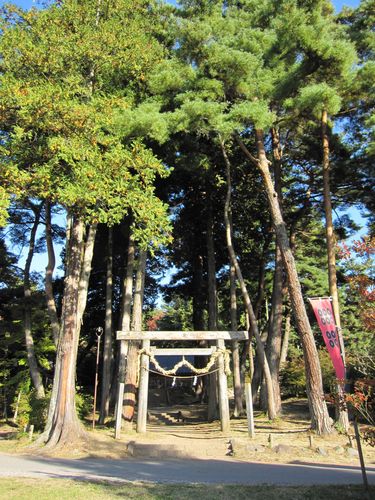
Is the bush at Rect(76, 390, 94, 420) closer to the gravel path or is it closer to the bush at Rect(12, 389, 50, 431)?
the bush at Rect(12, 389, 50, 431)

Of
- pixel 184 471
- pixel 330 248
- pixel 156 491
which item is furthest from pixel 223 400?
pixel 156 491

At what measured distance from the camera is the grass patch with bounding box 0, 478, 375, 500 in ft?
17.2

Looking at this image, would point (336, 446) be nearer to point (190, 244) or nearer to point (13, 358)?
point (190, 244)

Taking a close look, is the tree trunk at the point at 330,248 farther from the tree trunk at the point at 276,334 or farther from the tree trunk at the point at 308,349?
the tree trunk at the point at 276,334

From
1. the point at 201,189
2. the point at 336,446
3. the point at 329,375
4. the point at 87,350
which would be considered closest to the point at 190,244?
the point at 201,189

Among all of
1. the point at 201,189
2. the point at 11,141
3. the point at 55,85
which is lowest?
the point at 11,141

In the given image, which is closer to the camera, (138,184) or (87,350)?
(138,184)

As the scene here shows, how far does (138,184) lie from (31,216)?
9.71 meters

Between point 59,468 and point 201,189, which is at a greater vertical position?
point 201,189

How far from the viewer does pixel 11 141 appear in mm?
9477

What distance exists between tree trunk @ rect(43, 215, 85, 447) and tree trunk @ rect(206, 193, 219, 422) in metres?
6.86

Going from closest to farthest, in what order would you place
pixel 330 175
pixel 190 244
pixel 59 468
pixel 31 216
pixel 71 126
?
1. pixel 59 468
2. pixel 71 126
3. pixel 330 175
4. pixel 31 216
5. pixel 190 244

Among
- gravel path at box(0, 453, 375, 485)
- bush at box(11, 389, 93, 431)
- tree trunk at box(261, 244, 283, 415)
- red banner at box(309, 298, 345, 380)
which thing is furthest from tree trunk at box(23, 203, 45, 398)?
red banner at box(309, 298, 345, 380)

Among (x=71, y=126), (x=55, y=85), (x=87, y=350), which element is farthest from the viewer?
(x=87, y=350)
